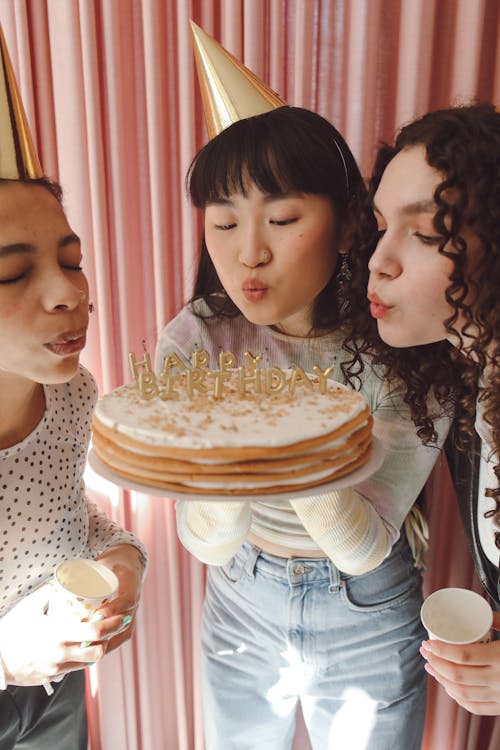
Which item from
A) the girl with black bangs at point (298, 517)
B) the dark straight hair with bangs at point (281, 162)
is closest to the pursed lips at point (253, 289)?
the girl with black bangs at point (298, 517)

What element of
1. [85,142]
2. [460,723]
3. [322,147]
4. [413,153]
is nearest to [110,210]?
[85,142]

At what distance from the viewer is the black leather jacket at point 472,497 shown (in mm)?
1074

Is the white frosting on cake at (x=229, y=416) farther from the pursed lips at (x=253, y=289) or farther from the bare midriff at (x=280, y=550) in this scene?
the bare midriff at (x=280, y=550)

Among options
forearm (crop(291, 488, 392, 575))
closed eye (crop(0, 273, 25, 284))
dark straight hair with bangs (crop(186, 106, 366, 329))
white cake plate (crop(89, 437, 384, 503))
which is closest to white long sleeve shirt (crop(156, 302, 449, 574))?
forearm (crop(291, 488, 392, 575))

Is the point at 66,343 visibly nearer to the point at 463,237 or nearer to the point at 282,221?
the point at 282,221

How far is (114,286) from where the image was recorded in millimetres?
1504

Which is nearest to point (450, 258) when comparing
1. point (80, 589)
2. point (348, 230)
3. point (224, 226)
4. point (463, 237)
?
point (463, 237)

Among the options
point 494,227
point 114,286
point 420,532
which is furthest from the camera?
point 114,286

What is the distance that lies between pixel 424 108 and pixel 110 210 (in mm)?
763

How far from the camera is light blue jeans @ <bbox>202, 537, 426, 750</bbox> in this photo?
1.08 m

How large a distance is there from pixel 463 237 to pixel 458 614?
600 mm

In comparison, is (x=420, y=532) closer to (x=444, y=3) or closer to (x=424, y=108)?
(x=424, y=108)

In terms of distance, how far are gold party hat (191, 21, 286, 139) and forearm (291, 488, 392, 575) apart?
0.63 metres

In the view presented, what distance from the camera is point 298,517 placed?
3.44 feet
